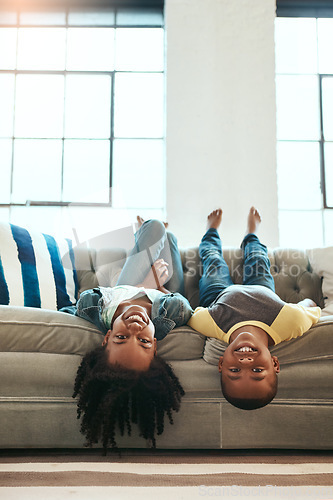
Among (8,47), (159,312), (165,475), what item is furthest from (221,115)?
(165,475)

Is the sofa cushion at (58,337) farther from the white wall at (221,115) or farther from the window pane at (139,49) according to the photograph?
the window pane at (139,49)

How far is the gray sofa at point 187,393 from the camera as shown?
148cm

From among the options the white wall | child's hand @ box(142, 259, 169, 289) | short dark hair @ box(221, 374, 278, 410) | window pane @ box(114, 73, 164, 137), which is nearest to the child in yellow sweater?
short dark hair @ box(221, 374, 278, 410)

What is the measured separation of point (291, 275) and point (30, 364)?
4.39ft

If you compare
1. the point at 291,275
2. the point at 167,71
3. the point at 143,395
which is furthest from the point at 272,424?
the point at 167,71

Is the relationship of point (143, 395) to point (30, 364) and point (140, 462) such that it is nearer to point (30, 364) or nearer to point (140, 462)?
point (140, 462)

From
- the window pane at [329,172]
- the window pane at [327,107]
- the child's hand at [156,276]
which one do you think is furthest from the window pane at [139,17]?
the child's hand at [156,276]

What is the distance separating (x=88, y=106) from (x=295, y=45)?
61.5 inches

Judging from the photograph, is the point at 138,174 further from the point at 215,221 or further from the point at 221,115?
the point at 215,221

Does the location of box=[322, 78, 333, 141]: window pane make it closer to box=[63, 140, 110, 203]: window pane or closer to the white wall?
the white wall

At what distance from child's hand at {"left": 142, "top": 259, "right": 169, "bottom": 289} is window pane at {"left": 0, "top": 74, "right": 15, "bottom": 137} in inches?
72.1

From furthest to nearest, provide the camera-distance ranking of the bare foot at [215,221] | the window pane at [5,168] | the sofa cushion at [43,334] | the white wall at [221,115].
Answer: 1. the window pane at [5,168]
2. the white wall at [221,115]
3. the bare foot at [215,221]
4. the sofa cushion at [43,334]

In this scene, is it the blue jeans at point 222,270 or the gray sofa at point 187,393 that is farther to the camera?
the blue jeans at point 222,270

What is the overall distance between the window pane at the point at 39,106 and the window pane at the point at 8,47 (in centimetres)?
12
